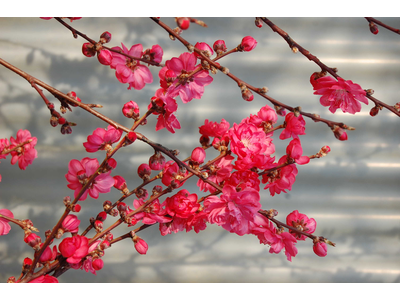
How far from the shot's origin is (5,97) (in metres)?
0.72

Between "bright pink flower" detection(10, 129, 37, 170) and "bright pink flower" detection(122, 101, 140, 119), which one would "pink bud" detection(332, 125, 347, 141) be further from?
"bright pink flower" detection(10, 129, 37, 170)

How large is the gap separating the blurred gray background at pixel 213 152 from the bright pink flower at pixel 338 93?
325 mm

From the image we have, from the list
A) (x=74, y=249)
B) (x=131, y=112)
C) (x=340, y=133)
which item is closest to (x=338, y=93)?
(x=340, y=133)

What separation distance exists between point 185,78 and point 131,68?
116 millimetres

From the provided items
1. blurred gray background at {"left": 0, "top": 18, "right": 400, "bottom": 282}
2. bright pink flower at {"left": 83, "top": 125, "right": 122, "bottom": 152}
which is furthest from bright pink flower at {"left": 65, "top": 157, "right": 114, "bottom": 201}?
blurred gray background at {"left": 0, "top": 18, "right": 400, "bottom": 282}

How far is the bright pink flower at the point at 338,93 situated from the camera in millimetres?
386

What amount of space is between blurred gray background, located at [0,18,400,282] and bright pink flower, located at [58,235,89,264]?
376 millimetres

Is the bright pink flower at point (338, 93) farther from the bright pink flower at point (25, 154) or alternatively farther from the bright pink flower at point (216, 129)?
the bright pink flower at point (25, 154)

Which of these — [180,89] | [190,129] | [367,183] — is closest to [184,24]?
[180,89]

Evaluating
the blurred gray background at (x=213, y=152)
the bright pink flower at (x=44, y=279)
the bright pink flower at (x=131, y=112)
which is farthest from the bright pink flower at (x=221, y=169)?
the blurred gray background at (x=213, y=152)

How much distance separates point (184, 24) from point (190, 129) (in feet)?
1.58
